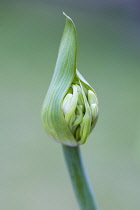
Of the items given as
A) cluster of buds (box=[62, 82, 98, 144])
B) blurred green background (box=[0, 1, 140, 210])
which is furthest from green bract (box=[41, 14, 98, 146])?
blurred green background (box=[0, 1, 140, 210])

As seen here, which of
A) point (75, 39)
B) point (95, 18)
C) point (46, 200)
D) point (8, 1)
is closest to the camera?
point (75, 39)

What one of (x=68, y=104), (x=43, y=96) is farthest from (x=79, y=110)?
(x=43, y=96)

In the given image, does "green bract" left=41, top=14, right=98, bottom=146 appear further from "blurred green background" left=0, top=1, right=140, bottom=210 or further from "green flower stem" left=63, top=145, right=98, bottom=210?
"blurred green background" left=0, top=1, right=140, bottom=210

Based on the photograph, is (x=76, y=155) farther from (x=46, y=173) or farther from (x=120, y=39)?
(x=120, y=39)

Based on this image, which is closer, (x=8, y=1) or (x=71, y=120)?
(x=71, y=120)

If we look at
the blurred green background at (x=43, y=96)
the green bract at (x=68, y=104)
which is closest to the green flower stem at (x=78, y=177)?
the green bract at (x=68, y=104)

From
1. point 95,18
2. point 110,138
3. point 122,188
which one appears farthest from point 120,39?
point 122,188

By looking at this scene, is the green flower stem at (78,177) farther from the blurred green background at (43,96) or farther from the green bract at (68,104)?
the blurred green background at (43,96)

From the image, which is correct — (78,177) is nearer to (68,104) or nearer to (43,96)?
(68,104)
